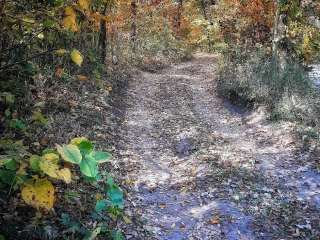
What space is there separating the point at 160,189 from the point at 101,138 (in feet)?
6.34

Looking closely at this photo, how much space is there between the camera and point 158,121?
405 inches

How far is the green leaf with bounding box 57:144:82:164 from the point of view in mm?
1967

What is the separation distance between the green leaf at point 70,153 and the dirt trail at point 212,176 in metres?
3.16

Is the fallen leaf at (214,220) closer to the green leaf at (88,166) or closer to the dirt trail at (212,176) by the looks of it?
the dirt trail at (212,176)

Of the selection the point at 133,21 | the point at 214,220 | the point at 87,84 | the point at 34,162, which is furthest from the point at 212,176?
the point at 133,21

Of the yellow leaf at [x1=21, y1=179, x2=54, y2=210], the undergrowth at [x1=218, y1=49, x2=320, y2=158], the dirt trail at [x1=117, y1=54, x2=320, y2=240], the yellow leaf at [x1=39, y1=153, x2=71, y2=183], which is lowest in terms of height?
the dirt trail at [x1=117, y1=54, x2=320, y2=240]

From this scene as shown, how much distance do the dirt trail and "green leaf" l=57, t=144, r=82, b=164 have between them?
316 centimetres

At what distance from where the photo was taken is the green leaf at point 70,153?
1.97 m

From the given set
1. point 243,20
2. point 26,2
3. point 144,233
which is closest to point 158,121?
point 144,233

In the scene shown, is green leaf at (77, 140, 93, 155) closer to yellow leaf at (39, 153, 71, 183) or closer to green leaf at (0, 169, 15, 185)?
yellow leaf at (39, 153, 71, 183)

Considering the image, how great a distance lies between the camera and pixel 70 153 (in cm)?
201

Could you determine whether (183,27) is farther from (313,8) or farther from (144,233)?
(144,233)

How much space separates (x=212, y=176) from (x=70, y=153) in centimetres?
499

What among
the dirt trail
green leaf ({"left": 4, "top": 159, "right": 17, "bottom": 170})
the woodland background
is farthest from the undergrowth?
green leaf ({"left": 4, "top": 159, "right": 17, "bottom": 170})
